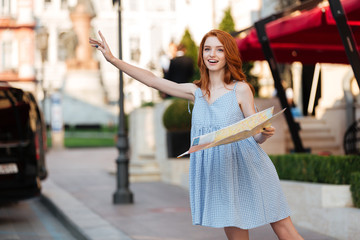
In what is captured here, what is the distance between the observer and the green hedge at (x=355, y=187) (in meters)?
6.89

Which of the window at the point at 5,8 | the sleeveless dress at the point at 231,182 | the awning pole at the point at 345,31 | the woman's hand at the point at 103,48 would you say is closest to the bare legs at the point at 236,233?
the sleeveless dress at the point at 231,182

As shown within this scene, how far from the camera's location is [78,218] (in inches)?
350

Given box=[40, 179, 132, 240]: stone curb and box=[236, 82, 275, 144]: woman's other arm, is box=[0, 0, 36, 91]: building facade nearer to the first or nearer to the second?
box=[40, 179, 132, 240]: stone curb

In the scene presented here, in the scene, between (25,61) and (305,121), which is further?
(25,61)

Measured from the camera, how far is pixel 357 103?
12641mm

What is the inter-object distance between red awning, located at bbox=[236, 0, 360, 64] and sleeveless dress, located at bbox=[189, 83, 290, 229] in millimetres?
4144

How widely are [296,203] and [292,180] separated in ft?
1.82

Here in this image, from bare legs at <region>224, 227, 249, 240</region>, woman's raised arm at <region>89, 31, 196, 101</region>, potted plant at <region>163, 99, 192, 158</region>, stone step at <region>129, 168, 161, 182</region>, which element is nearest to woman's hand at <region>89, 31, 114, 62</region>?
woman's raised arm at <region>89, 31, 196, 101</region>

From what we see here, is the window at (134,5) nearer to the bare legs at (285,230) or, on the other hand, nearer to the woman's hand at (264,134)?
the woman's hand at (264,134)

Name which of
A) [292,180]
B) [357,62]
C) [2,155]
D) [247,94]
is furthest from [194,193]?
[2,155]

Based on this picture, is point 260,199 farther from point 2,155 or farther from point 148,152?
point 148,152

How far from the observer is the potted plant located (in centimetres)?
1398

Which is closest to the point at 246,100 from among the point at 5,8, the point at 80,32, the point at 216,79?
the point at 216,79

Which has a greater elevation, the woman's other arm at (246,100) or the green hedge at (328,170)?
the woman's other arm at (246,100)
